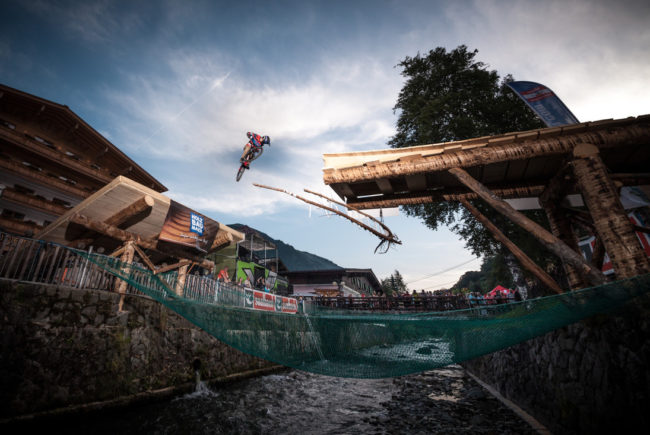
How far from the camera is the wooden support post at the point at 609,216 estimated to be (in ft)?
8.88

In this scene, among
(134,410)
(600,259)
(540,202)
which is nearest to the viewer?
(600,259)

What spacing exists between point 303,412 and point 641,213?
41.7 ft

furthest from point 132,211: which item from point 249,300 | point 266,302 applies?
point 266,302

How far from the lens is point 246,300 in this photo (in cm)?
977

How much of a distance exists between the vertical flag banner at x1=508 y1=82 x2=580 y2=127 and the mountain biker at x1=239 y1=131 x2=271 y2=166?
13.6m

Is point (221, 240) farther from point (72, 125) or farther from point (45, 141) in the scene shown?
point (45, 141)

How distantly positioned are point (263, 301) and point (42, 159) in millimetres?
15423

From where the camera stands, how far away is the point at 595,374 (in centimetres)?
282

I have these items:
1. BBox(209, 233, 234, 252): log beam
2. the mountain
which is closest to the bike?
BBox(209, 233, 234, 252): log beam

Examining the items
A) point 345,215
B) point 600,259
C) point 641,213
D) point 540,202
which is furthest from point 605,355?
point 641,213

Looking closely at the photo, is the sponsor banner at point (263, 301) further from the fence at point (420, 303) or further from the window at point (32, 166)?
the window at point (32, 166)

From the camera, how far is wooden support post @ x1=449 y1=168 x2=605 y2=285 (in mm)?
2883

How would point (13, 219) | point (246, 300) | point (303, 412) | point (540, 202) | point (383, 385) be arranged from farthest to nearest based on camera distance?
point (13, 219) → point (246, 300) → point (383, 385) → point (303, 412) → point (540, 202)

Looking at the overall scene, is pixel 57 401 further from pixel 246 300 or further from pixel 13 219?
pixel 13 219
